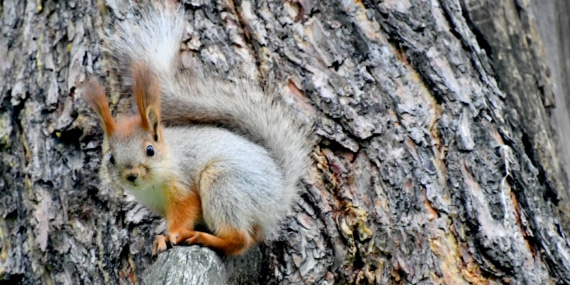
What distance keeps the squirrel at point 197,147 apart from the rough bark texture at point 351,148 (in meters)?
0.07

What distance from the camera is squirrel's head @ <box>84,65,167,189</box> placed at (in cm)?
218

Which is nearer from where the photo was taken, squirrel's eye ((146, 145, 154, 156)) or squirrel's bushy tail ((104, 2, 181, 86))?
squirrel's eye ((146, 145, 154, 156))

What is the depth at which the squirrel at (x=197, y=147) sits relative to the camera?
222 centimetres

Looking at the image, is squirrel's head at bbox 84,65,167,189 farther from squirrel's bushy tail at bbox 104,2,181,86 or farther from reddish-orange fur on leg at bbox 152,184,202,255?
squirrel's bushy tail at bbox 104,2,181,86

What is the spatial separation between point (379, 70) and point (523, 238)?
642 mm

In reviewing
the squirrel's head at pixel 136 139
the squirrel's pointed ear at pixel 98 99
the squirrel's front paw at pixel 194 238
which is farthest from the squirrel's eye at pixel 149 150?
the squirrel's front paw at pixel 194 238

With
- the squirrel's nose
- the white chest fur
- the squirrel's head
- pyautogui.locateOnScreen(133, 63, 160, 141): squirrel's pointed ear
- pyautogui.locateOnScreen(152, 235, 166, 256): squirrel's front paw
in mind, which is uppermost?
pyautogui.locateOnScreen(133, 63, 160, 141): squirrel's pointed ear

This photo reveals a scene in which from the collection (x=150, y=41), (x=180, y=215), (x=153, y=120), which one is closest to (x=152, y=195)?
(x=180, y=215)

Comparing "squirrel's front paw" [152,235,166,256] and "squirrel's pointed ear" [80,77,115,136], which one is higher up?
"squirrel's pointed ear" [80,77,115,136]

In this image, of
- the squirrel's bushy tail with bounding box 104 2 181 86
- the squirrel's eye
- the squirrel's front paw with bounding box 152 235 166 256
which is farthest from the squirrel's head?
the squirrel's bushy tail with bounding box 104 2 181 86

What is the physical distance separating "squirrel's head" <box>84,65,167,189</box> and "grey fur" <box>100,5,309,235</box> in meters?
0.07

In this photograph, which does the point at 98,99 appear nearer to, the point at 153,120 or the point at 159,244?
the point at 153,120

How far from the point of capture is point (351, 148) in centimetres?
240

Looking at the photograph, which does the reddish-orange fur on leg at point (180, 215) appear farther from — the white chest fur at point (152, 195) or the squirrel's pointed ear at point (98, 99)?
the squirrel's pointed ear at point (98, 99)
